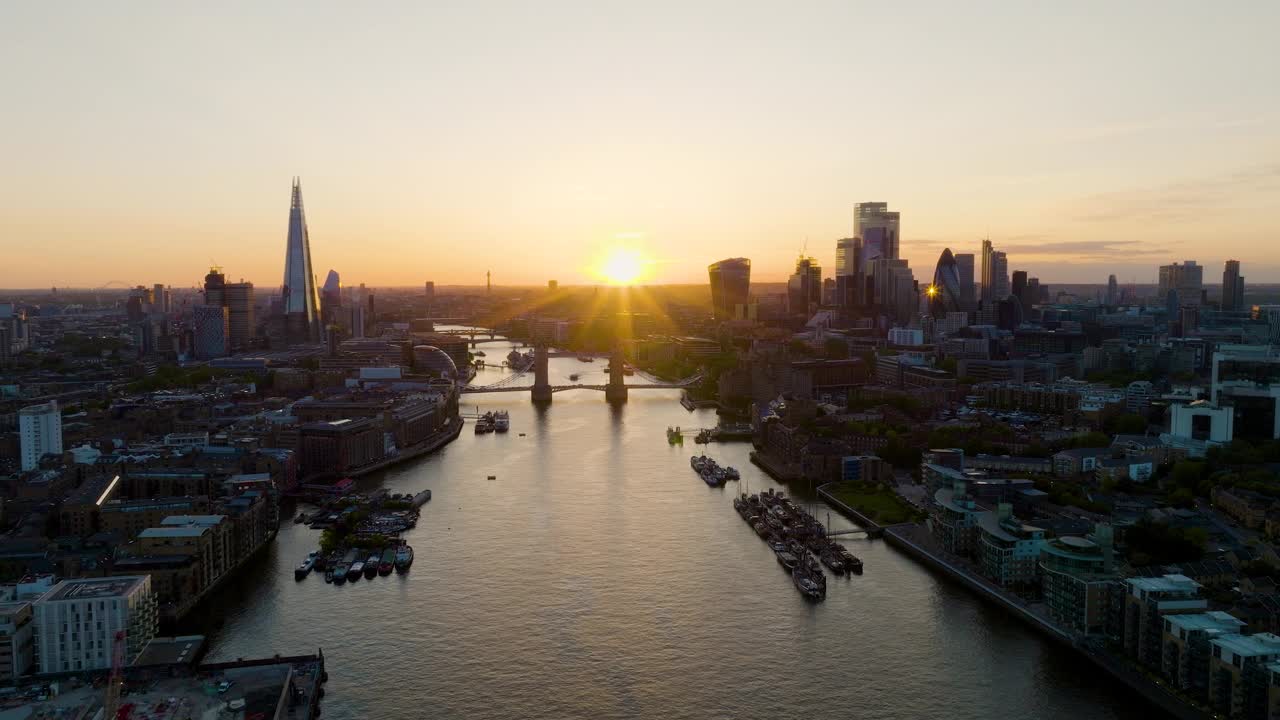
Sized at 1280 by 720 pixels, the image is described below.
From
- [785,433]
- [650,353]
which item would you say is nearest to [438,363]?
[650,353]

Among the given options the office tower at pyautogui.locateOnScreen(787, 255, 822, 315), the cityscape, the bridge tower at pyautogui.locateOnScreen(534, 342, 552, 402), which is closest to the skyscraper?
the office tower at pyautogui.locateOnScreen(787, 255, 822, 315)

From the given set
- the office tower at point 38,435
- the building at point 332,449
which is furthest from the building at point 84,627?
the office tower at point 38,435

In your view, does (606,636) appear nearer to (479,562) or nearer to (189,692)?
(479,562)

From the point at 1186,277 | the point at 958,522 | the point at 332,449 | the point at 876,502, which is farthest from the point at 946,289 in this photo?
the point at 958,522

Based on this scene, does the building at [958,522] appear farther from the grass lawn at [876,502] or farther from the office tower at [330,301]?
the office tower at [330,301]

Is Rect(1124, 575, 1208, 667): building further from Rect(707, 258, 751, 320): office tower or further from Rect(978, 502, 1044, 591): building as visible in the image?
Rect(707, 258, 751, 320): office tower

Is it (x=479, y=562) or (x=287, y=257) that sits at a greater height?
(x=287, y=257)
